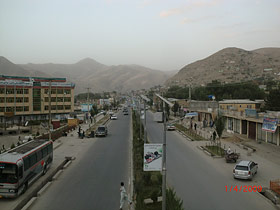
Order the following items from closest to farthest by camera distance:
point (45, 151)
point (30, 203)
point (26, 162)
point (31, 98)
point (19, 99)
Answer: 1. point (30, 203)
2. point (26, 162)
3. point (45, 151)
4. point (19, 99)
5. point (31, 98)

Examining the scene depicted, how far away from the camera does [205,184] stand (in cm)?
1664

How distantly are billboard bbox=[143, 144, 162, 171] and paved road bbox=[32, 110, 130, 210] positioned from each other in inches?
133

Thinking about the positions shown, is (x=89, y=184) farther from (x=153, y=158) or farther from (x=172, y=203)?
(x=172, y=203)

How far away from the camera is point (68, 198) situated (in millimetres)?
14203

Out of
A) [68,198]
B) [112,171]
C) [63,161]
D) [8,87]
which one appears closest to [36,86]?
[8,87]

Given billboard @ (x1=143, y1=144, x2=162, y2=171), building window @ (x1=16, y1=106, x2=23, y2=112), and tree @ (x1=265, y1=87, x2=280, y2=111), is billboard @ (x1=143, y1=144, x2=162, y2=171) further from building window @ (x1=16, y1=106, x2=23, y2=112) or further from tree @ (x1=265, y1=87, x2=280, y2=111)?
building window @ (x1=16, y1=106, x2=23, y2=112)

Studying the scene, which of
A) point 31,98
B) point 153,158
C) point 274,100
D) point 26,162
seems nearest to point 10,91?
point 31,98

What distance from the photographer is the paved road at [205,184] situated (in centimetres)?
1341

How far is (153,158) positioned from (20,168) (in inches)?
276

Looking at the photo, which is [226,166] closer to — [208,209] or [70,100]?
[208,209]

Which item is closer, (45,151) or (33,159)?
(33,159)

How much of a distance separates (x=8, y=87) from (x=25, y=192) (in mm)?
58844
